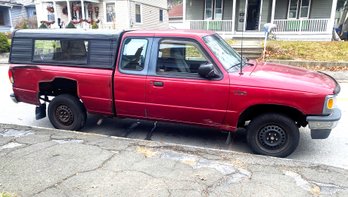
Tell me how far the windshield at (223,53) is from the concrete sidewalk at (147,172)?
52.6 inches

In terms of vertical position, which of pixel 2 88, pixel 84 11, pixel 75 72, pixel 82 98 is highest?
pixel 84 11

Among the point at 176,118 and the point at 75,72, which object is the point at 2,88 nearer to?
the point at 75,72

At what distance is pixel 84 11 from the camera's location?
84.0 ft

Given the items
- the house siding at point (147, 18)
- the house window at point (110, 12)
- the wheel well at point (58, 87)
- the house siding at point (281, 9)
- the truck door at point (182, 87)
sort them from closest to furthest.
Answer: the truck door at point (182, 87) < the wheel well at point (58, 87) < the house siding at point (281, 9) < the house window at point (110, 12) < the house siding at point (147, 18)

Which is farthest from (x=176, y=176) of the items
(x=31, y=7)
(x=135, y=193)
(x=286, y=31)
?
(x=31, y=7)

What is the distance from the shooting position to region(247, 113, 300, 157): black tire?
4.21 m

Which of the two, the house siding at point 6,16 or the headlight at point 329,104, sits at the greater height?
the house siding at point 6,16

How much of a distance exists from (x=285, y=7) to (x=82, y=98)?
19214 mm

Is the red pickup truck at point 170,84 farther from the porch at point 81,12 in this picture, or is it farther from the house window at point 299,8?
the porch at point 81,12

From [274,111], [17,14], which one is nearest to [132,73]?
[274,111]

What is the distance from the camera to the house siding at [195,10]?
2198cm

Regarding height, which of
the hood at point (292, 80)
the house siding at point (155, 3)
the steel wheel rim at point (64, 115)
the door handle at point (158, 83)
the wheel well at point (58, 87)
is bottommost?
the steel wheel rim at point (64, 115)

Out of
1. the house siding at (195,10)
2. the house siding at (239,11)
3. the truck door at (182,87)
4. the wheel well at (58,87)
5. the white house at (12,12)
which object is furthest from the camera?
the white house at (12,12)

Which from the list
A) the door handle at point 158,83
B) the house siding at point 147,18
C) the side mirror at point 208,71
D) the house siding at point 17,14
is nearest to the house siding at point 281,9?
the house siding at point 147,18
